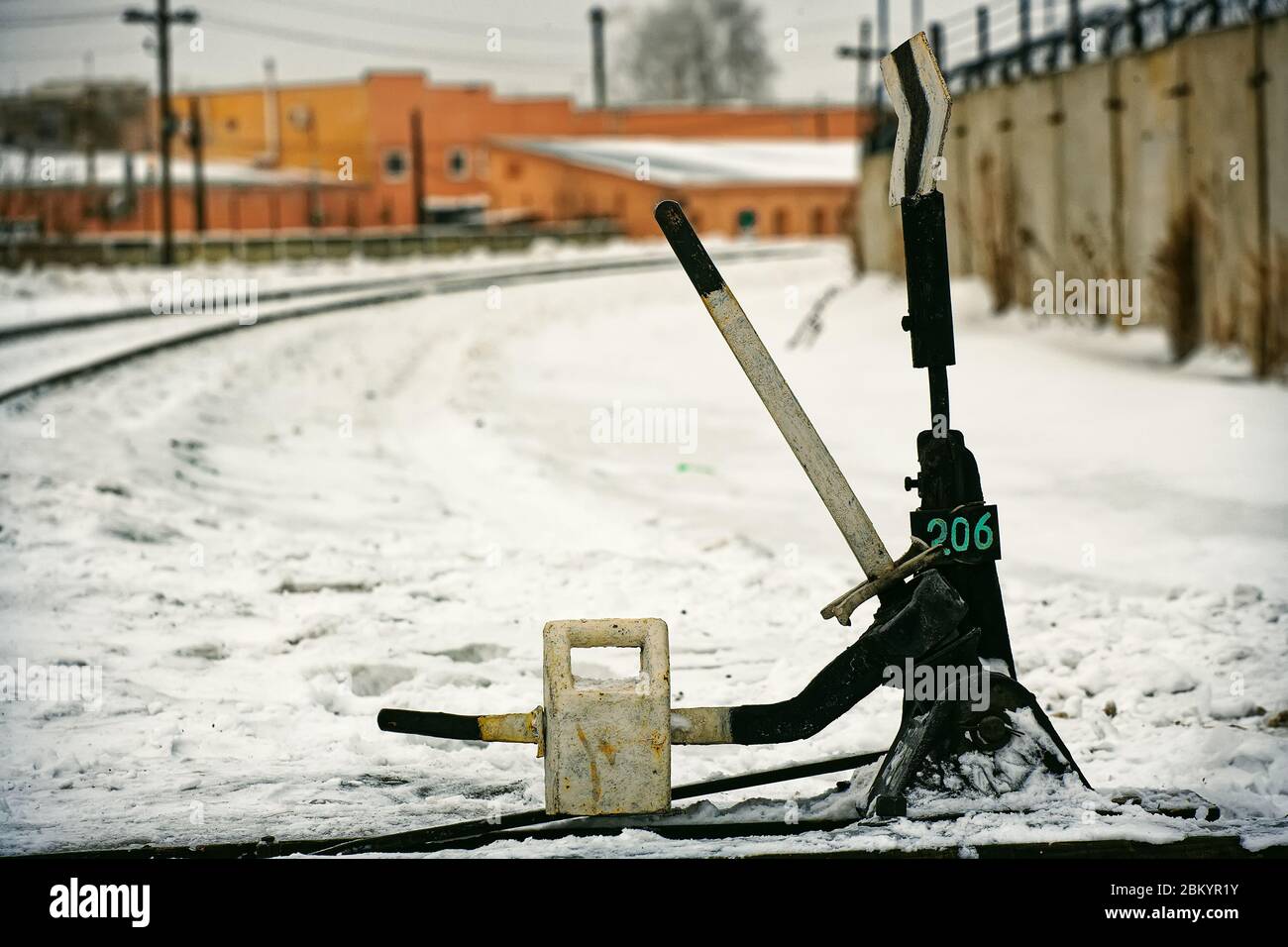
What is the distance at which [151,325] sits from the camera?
728 inches

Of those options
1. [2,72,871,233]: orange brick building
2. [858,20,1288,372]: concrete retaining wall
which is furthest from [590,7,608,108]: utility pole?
[858,20,1288,372]: concrete retaining wall

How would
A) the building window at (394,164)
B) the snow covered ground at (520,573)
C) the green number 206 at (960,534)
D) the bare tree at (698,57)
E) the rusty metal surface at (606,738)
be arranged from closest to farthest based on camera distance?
the rusty metal surface at (606,738)
the green number 206 at (960,534)
the snow covered ground at (520,573)
the building window at (394,164)
the bare tree at (698,57)

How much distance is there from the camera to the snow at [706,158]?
5150 centimetres

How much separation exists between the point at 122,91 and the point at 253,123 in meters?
9.81

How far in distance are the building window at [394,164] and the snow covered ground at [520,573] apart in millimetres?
45200

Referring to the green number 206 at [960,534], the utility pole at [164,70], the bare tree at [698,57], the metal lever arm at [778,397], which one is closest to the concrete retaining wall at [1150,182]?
the green number 206 at [960,534]

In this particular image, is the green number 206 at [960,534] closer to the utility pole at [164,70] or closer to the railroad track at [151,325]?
the railroad track at [151,325]

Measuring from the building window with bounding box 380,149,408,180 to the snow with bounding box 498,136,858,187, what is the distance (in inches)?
165

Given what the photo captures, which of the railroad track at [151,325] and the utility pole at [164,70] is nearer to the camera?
the railroad track at [151,325]

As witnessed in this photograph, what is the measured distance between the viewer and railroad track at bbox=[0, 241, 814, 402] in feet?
44.4

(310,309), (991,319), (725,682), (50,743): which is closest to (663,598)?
(725,682)

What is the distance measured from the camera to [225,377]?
1389 cm

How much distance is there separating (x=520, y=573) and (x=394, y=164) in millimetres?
54345

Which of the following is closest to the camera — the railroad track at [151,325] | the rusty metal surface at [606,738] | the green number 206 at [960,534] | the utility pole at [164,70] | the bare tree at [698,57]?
the rusty metal surface at [606,738]
